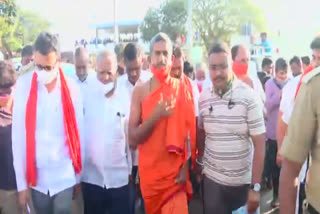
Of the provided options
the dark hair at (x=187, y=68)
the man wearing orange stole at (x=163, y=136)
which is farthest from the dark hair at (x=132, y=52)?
the dark hair at (x=187, y=68)

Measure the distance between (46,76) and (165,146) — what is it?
40.6 inches

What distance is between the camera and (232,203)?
12.2 feet

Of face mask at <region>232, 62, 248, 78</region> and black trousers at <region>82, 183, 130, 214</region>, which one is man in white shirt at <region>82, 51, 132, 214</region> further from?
face mask at <region>232, 62, 248, 78</region>

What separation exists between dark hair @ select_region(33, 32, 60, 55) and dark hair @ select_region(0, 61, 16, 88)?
656 mm

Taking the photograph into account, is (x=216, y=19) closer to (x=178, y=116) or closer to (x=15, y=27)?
(x=15, y=27)

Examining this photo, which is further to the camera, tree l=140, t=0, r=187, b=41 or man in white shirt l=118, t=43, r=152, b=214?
tree l=140, t=0, r=187, b=41

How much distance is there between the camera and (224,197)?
368 centimetres

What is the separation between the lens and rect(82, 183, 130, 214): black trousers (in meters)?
4.01

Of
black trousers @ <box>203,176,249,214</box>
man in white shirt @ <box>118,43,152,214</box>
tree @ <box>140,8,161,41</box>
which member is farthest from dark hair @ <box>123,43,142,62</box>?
tree @ <box>140,8,161,41</box>

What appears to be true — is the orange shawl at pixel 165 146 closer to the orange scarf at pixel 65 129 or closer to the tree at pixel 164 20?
the orange scarf at pixel 65 129

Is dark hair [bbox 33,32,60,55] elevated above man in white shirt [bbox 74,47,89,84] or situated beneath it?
elevated above

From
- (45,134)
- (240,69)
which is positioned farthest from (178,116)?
(240,69)

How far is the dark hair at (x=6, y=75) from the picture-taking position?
4059 mm

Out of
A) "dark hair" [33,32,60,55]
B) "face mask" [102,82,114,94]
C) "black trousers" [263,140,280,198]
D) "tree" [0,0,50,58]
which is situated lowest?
"black trousers" [263,140,280,198]
